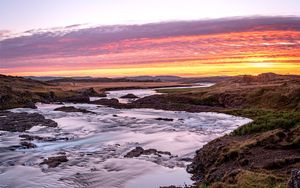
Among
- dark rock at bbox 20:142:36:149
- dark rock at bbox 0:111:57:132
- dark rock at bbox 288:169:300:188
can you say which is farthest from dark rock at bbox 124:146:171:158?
dark rock at bbox 0:111:57:132

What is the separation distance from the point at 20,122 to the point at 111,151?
25361mm

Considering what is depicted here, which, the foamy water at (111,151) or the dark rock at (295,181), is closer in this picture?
the dark rock at (295,181)

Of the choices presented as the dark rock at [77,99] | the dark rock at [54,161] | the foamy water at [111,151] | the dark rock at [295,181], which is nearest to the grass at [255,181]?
the dark rock at [295,181]

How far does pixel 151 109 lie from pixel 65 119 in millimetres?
20599

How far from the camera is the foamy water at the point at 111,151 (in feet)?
81.9

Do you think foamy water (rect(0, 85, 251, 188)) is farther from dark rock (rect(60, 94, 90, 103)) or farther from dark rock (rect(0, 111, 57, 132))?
dark rock (rect(60, 94, 90, 103))

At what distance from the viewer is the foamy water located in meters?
25.0

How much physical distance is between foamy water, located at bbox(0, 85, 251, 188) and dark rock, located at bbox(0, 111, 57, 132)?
1.70 m

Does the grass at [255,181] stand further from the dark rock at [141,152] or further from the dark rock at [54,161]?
the dark rock at [54,161]

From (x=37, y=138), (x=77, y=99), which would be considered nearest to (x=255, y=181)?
(x=37, y=138)

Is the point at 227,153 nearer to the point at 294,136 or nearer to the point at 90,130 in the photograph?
the point at 294,136

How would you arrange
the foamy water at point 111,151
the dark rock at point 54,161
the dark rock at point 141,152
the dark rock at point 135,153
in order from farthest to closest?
the dark rock at point 141,152 → the dark rock at point 135,153 → the dark rock at point 54,161 → the foamy water at point 111,151

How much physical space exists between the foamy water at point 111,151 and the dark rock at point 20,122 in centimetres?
170

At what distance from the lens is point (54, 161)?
3003 centimetres
